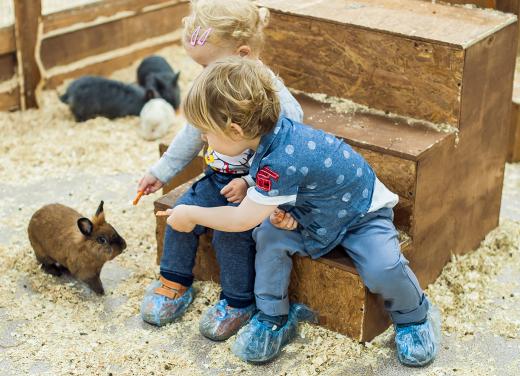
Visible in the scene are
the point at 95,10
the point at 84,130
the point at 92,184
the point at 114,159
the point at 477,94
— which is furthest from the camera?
the point at 95,10

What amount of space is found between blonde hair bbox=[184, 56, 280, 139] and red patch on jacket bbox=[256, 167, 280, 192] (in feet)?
0.39

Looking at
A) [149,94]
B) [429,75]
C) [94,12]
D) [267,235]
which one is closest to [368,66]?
[429,75]

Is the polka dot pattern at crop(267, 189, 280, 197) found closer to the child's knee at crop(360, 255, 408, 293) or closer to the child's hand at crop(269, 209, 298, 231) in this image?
the child's hand at crop(269, 209, 298, 231)

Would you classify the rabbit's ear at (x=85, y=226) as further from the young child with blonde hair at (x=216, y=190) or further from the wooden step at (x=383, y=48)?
the wooden step at (x=383, y=48)

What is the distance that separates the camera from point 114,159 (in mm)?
5055

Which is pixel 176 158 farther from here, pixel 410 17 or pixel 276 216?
pixel 410 17

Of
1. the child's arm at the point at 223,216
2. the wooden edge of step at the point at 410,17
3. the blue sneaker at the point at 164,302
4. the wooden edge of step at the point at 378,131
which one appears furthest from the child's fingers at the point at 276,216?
the wooden edge of step at the point at 410,17

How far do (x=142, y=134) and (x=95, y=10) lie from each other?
116cm

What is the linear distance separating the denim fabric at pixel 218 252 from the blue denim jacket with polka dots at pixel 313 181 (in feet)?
0.85

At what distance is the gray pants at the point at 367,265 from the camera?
3104 mm

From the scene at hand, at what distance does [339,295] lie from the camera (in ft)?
10.8

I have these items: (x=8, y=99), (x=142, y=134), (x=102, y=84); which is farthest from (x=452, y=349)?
(x=8, y=99)

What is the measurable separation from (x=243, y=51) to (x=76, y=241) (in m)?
1.03

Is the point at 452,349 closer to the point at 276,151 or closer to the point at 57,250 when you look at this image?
the point at 276,151
